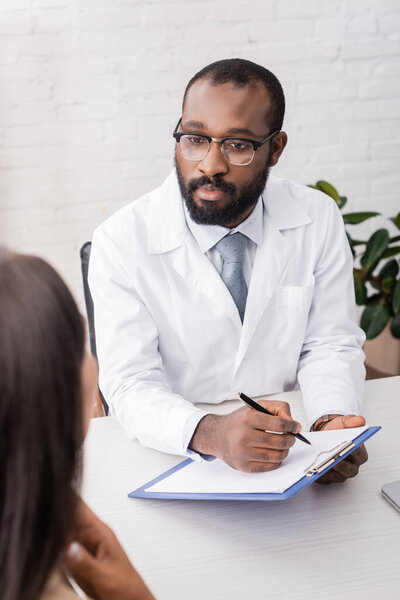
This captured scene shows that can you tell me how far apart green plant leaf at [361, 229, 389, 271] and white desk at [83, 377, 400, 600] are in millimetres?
1490

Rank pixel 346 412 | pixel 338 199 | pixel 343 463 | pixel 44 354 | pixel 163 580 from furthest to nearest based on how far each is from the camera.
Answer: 1. pixel 338 199
2. pixel 346 412
3. pixel 343 463
4. pixel 163 580
5. pixel 44 354

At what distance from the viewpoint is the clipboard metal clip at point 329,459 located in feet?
3.58

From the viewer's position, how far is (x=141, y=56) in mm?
3006

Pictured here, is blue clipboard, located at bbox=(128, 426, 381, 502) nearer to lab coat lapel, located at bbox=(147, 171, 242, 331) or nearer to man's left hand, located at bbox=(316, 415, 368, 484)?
man's left hand, located at bbox=(316, 415, 368, 484)

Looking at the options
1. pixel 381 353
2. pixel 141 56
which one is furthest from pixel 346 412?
pixel 141 56

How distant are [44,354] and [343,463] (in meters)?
0.73

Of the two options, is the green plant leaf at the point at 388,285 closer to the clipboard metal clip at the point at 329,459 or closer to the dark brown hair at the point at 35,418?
the clipboard metal clip at the point at 329,459

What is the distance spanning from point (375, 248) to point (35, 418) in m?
2.31

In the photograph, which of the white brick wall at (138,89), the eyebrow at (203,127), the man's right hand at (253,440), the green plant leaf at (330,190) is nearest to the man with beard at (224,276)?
the eyebrow at (203,127)

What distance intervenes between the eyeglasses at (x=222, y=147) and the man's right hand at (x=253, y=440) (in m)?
0.65

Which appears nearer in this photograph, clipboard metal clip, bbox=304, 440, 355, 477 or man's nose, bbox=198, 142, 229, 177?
clipboard metal clip, bbox=304, 440, 355, 477

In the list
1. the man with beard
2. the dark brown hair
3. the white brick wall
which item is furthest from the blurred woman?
the white brick wall

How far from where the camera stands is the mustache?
1620 millimetres

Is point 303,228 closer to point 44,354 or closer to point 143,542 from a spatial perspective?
point 143,542
